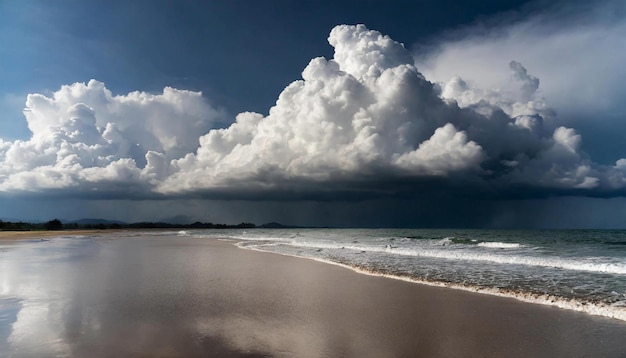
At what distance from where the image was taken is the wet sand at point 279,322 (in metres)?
7.20

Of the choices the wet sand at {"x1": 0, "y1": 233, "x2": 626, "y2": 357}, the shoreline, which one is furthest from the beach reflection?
the shoreline

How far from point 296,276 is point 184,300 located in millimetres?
6359

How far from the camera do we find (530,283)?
1509cm

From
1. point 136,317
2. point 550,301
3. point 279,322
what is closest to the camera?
point 279,322

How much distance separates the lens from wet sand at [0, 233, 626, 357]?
720cm

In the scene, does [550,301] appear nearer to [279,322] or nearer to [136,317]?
[279,322]

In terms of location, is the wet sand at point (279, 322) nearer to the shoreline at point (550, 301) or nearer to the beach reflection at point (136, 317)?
the beach reflection at point (136, 317)

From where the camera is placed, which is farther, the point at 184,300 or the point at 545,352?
the point at 184,300

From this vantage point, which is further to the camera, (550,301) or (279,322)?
(550,301)

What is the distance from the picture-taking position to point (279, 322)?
29.8 ft

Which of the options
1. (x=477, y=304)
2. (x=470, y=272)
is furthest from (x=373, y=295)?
(x=470, y=272)

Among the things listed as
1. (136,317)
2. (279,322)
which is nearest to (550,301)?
(279,322)

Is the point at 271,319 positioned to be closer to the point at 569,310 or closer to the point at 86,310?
the point at 86,310

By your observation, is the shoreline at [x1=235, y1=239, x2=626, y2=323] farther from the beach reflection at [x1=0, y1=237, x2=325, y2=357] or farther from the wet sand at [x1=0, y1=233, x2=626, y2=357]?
the beach reflection at [x1=0, y1=237, x2=325, y2=357]
